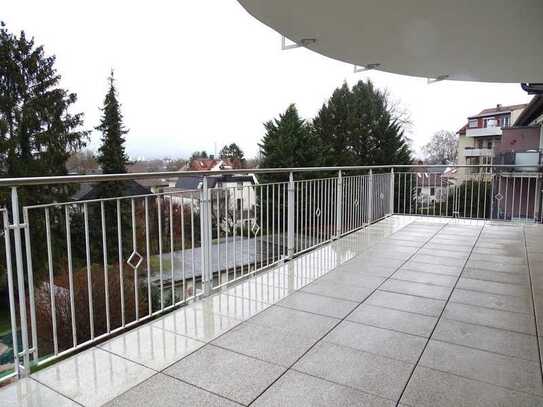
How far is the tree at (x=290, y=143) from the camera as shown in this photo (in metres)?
21.4

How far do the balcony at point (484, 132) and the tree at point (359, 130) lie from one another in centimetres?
1648

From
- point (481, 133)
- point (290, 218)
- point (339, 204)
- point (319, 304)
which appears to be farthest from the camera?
point (481, 133)

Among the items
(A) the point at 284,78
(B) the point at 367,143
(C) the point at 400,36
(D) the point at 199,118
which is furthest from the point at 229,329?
(D) the point at 199,118

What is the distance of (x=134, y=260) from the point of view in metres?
2.31

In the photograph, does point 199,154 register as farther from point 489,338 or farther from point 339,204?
point 489,338

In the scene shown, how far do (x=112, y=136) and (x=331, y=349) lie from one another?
22.4 m

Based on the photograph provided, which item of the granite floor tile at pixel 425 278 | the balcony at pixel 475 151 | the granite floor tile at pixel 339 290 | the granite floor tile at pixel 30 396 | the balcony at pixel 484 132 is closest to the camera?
the granite floor tile at pixel 30 396

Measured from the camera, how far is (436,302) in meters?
2.95

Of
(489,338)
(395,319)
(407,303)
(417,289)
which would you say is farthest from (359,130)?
(489,338)

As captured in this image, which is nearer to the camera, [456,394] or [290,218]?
[456,394]

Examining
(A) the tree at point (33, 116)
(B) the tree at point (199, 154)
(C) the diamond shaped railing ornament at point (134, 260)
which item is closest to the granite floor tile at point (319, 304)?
(C) the diamond shaped railing ornament at point (134, 260)

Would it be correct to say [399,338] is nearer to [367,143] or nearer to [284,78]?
[367,143]

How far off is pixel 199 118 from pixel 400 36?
110 feet

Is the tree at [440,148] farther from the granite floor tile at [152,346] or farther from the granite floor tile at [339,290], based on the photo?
the granite floor tile at [152,346]
